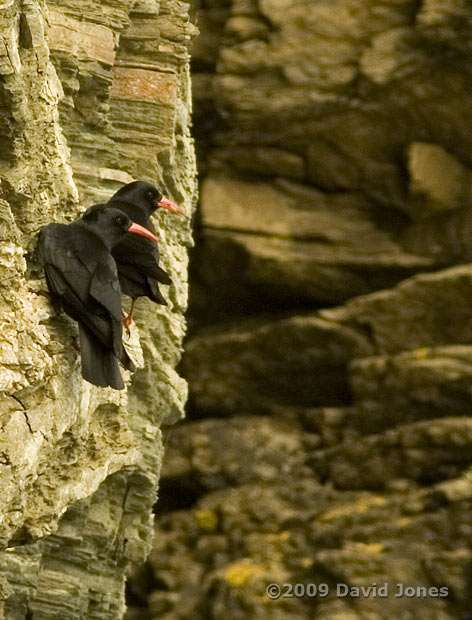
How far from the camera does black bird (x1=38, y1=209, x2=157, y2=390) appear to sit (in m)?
4.82

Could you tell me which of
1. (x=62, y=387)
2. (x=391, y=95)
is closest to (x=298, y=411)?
(x=391, y=95)

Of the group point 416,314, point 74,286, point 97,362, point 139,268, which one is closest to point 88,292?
point 74,286

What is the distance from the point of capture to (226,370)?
47.6 feet

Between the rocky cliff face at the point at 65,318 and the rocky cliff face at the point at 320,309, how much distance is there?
4963 mm

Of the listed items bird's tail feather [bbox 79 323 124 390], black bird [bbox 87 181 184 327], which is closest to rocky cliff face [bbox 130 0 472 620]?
black bird [bbox 87 181 184 327]

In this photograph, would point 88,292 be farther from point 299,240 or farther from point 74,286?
point 299,240

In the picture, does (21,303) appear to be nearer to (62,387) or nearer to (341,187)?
(62,387)

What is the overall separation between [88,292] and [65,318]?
1.05ft

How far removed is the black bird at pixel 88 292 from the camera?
15.8ft

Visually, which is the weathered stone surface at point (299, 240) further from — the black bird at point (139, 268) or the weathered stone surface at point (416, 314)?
the black bird at point (139, 268)

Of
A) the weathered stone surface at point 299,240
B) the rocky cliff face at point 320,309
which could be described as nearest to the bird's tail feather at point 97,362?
the rocky cliff face at point 320,309

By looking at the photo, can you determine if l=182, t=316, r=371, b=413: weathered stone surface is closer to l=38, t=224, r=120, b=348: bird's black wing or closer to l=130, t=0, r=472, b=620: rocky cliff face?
l=130, t=0, r=472, b=620: rocky cliff face

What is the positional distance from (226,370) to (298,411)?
1.10 metres

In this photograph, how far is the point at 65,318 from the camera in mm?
5109
